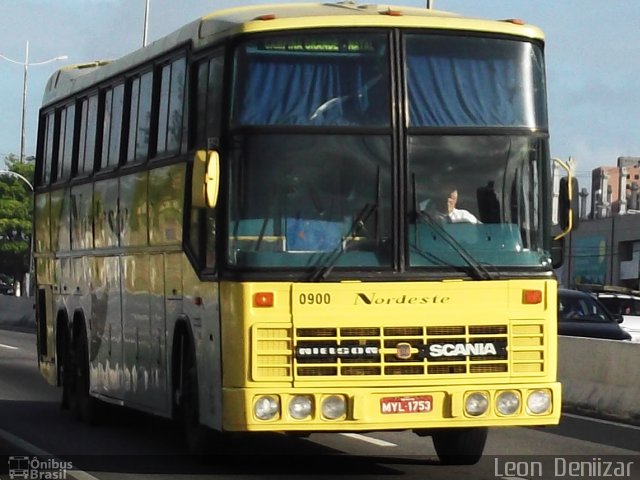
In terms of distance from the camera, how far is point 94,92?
54.0ft

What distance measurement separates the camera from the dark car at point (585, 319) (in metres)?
25.3

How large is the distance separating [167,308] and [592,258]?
6624 cm

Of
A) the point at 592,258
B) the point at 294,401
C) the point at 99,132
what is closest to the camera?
the point at 294,401

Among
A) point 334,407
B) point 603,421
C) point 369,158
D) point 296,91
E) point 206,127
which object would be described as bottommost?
point 603,421

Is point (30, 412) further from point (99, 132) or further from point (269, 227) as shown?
point (269, 227)

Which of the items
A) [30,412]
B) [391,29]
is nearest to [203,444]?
[391,29]

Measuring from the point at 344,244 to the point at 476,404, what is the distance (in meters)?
1.43

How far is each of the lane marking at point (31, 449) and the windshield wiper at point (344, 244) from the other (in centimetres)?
208

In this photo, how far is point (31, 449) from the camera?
13438mm

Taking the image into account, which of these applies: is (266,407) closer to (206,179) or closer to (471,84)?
(206,179)

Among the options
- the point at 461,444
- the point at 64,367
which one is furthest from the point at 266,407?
the point at 64,367

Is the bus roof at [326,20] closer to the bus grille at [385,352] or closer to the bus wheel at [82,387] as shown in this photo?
the bus grille at [385,352]

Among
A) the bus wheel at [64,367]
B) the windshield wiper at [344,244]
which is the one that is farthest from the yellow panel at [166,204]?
the bus wheel at [64,367]

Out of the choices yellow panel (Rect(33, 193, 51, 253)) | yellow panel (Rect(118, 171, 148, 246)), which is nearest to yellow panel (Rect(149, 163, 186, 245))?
yellow panel (Rect(118, 171, 148, 246))
